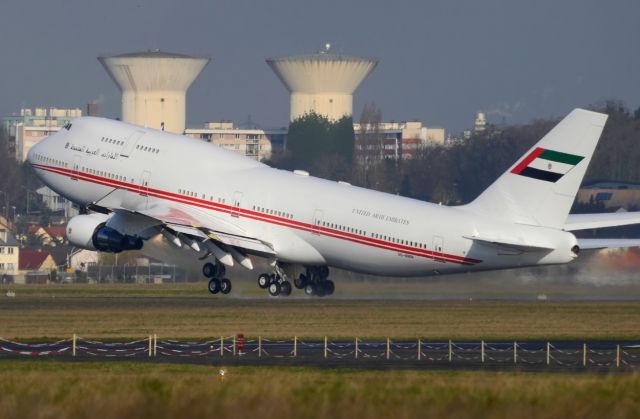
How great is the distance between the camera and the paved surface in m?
47.2

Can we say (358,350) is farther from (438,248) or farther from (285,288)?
(285,288)

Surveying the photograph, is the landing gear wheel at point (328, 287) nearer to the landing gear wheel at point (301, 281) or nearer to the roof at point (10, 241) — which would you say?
the landing gear wheel at point (301, 281)

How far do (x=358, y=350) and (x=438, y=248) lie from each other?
47.2 ft

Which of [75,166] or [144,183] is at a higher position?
[75,166]

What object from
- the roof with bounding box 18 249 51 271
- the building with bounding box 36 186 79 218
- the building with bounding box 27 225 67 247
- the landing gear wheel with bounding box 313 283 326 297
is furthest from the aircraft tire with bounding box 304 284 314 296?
the building with bounding box 36 186 79 218

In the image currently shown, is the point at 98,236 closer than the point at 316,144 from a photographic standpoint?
Yes

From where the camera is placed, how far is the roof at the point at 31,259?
12519 centimetres

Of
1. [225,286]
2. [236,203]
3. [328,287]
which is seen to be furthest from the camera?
[328,287]

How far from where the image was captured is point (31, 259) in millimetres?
126312

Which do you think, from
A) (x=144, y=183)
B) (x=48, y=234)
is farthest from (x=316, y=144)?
(x=144, y=183)

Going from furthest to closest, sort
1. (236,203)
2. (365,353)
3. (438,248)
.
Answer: (236,203)
(438,248)
(365,353)

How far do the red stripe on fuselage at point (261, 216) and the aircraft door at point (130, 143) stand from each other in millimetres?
1308

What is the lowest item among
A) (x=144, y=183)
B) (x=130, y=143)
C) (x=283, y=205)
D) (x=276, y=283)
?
(x=276, y=283)

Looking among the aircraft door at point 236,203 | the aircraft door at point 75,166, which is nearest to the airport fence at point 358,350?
the aircraft door at point 236,203
